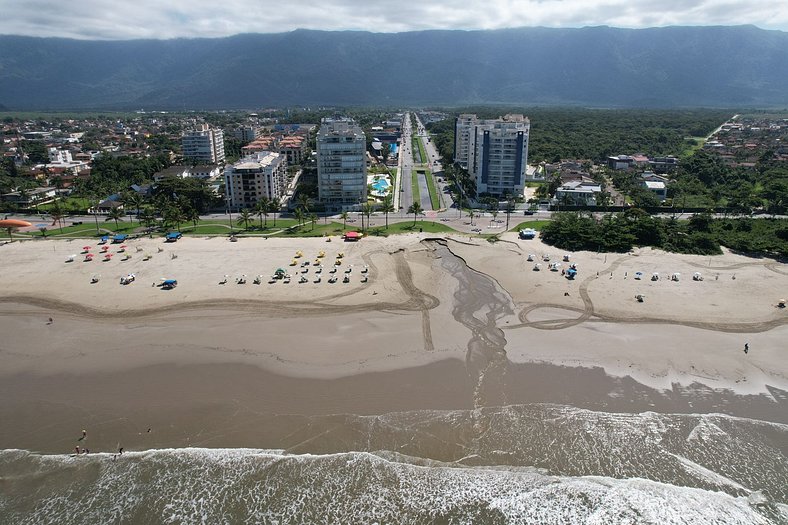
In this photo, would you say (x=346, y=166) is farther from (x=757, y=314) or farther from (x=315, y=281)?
(x=757, y=314)

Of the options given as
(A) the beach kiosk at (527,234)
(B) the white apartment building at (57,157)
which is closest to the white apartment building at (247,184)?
(A) the beach kiosk at (527,234)

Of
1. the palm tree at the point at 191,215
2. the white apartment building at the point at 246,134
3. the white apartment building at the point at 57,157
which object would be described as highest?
the white apartment building at the point at 246,134

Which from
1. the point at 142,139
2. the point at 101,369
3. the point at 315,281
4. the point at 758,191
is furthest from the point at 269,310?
the point at 142,139

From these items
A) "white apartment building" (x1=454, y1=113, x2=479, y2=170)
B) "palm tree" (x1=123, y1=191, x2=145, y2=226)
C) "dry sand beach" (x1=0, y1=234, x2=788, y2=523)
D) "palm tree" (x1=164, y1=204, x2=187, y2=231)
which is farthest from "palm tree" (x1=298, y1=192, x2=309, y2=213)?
"white apartment building" (x1=454, y1=113, x2=479, y2=170)

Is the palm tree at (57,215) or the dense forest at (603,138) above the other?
the dense forest at (603,138)

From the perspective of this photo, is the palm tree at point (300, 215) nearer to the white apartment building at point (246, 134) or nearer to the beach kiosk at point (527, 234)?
the beach kiosk at point (527, 234)

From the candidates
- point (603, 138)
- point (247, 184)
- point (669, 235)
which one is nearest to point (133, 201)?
point (247, 184)
